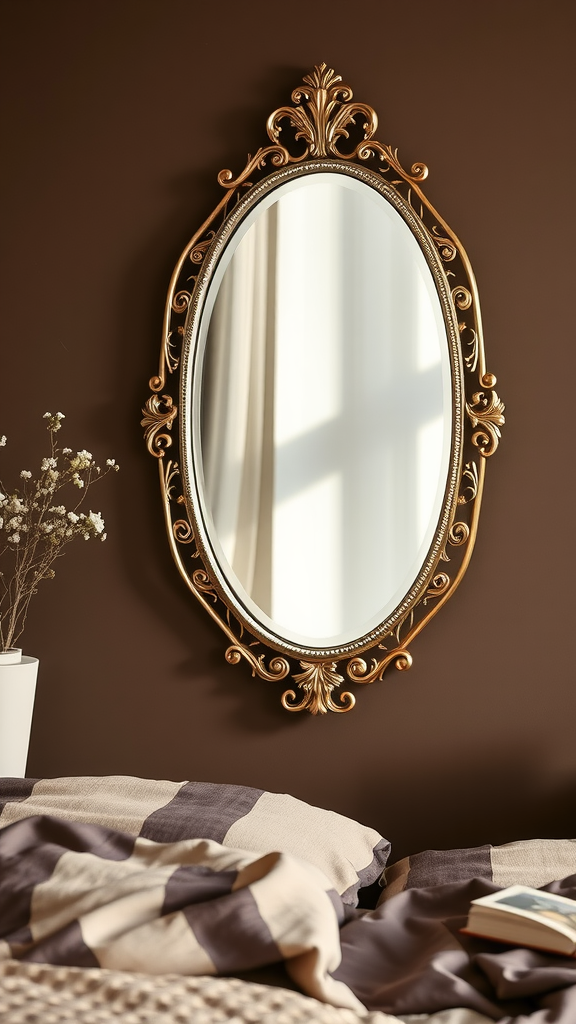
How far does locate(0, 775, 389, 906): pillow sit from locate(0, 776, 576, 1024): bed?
0.58 feet

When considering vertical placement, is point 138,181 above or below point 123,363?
above

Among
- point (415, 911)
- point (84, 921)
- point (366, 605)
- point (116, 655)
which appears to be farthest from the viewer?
point (116, 655)

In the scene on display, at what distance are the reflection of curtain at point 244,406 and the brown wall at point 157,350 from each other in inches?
6.8

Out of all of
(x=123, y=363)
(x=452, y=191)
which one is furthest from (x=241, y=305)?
(x=452, y=191)

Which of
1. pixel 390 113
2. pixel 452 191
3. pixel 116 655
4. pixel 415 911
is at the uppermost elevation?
pixel 390 113

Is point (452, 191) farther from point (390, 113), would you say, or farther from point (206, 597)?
point (206, 597)

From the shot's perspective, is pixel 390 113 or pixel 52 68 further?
pixel 52 68

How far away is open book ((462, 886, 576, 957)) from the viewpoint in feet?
3.89

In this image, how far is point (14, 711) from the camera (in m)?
2.08

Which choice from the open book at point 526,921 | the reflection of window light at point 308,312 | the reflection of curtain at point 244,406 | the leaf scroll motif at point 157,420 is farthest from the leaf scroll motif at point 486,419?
the open book at point 526,921

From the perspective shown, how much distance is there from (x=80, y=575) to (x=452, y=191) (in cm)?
128

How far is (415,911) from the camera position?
143cm

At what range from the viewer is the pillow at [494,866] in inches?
64.6

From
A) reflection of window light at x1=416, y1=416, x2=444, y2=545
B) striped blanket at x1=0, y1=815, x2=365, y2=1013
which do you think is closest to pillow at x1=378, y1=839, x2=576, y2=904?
striped blanket at x1=0, y1=815, x2=365, y2=1013
